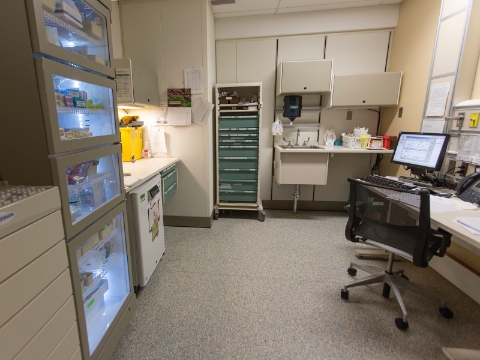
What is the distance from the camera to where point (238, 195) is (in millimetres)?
3361

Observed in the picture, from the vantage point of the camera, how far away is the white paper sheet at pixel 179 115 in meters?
2.82

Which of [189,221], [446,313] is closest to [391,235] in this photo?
[446,313]

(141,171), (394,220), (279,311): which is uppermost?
(141,171)

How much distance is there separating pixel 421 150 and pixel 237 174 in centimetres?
206

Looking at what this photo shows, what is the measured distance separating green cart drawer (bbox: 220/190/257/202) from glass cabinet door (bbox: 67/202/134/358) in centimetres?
188

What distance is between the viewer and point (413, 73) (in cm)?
271

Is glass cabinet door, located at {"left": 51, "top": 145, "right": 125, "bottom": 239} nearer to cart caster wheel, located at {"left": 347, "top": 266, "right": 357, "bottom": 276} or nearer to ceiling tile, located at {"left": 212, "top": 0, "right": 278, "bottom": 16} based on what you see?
cart caster wheel, located at {"left": 347, "top": 266, "right": 357, "bottom": 276}

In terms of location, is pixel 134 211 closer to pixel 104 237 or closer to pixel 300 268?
pixel 104 237

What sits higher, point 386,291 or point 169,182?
point 169,182

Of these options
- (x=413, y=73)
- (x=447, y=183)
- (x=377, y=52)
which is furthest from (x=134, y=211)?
(x=377, y=52)

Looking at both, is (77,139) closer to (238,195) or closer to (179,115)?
(179,115)

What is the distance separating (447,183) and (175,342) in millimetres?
2589

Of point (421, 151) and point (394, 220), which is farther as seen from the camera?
point (421, 151)

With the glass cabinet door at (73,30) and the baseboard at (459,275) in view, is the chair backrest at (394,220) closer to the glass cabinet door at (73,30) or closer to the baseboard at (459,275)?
the baseboard at (459,275)
